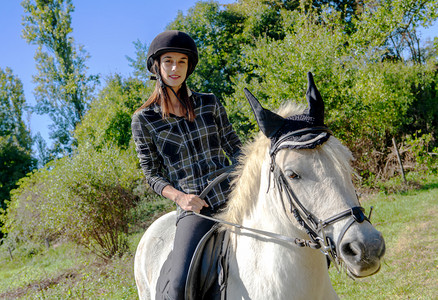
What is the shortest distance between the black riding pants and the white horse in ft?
0.55

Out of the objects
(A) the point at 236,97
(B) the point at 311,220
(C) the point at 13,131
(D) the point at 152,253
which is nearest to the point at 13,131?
(C) the point at 13,131

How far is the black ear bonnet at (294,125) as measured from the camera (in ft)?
5.98

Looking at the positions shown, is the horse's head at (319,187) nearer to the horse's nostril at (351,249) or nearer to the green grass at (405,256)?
the horse's nostril at (351,249)

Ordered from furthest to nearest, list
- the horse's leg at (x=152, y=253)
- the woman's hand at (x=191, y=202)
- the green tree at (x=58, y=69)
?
the green tree at (x=58, y=69) → the horse's leg at (x=152, y=253) → the woman's hand at (x=191, y=202)

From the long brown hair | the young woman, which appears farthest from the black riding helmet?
the long brown hair

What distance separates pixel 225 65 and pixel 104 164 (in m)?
15.5

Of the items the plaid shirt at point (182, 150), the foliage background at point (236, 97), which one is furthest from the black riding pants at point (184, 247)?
the foliage background at point (236, 97)

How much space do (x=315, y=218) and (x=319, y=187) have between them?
0.16m

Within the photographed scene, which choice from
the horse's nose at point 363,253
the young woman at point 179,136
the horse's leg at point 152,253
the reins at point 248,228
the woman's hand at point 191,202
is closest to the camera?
the horse's nose at point 363,253

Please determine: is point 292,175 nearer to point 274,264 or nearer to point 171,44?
point 274,264

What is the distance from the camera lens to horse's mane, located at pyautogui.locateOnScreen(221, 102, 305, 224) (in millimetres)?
2129

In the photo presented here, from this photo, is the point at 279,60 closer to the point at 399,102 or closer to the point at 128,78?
the point at 399,102

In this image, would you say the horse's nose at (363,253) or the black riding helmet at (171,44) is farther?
the black riding helmet at (171,44)

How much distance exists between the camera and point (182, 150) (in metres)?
2.54
